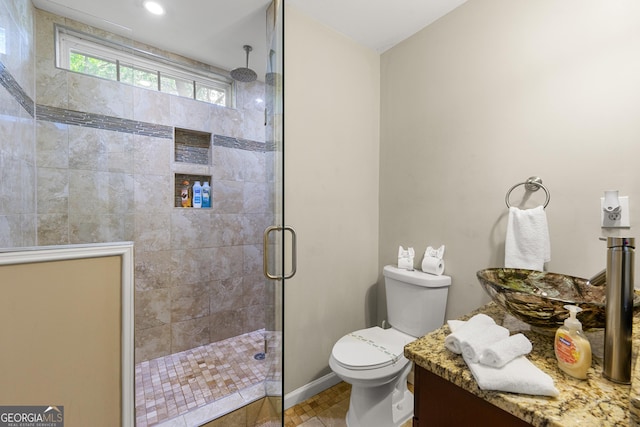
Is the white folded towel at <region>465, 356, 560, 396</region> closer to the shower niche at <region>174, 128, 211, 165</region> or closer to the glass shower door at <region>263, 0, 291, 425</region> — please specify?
the glass shower door at <region>263, 0, 291, 425</region>

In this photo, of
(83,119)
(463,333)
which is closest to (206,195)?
(83,119)

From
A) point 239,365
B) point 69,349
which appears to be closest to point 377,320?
point 239,365

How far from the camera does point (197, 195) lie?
7.41 ft

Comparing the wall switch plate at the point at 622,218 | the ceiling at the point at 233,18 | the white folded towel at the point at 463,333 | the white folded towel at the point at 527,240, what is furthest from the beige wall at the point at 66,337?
the wall switch plate at the point at 622,218

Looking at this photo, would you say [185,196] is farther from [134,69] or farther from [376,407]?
[376,407]

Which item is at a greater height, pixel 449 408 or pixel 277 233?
pixel 277 233

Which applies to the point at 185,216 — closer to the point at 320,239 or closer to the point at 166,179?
the point at 166,179

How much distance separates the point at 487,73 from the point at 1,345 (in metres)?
2.41

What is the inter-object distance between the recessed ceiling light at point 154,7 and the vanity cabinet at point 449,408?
2.30 m

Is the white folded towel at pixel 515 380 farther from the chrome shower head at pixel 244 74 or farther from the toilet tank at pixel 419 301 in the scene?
the chrome shower head at pixel 244 74

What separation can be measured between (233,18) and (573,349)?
2230mm

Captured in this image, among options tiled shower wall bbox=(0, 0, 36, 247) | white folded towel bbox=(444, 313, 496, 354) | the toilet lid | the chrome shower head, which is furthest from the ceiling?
the toilet lid

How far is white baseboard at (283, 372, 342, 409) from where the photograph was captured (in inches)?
63.4

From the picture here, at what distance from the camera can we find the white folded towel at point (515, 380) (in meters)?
0.54
